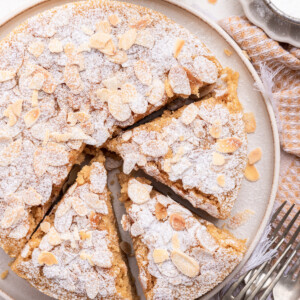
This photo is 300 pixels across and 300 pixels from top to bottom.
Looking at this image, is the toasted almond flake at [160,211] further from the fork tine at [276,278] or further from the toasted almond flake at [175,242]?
the fork tine at [276,278]

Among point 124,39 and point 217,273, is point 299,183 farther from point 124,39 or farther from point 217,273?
point 124,39

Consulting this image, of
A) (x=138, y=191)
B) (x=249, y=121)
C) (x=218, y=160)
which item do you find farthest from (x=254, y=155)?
(x=138, y=191)

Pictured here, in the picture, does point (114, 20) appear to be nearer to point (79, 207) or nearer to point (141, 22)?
point (141, 22)

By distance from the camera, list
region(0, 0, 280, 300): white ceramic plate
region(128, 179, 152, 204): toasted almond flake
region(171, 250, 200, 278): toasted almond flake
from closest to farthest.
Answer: region(171, 250, 200, 278): toasted almond flake
region(128, 179, 152, 204): toasted almond flake
region(0, 0, 280, 300): white ceramic plate

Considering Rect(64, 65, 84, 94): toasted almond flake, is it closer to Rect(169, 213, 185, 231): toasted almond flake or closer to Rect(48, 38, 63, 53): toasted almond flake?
Rect(48, 38, 63, 53): toasted almond flake

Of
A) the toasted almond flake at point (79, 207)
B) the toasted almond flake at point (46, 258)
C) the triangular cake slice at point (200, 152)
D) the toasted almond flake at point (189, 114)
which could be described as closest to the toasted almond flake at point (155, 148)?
the triangular cake slice at point (200, 152)

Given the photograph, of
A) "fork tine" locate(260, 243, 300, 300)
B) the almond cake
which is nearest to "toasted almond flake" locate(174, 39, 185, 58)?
the almond cake
